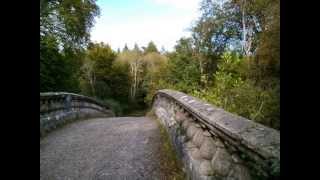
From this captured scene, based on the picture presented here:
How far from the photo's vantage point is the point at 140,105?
152ft

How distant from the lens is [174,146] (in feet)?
21.6

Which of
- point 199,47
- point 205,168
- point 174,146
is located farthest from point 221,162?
point 199,47

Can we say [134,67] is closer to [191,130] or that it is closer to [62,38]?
[62,38]

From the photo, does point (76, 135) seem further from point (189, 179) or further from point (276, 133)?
point (276, 133)

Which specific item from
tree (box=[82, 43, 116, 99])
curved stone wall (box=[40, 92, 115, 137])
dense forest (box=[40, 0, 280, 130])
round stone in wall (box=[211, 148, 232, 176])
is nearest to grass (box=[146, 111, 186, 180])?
round stone in wall (box=[211, 148, 232, 176])

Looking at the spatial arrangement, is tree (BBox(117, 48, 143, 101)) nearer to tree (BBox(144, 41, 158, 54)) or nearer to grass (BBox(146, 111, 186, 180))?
tree (BBox(144, 41, 158, 54))

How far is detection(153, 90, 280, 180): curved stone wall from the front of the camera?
2.47 meters

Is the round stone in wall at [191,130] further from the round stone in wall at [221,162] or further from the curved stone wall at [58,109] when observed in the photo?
the curved stone wall at [58,109]

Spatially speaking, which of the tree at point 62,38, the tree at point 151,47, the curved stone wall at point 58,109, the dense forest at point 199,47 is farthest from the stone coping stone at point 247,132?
the tree at point 151,47

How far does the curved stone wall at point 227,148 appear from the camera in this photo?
8.09ft

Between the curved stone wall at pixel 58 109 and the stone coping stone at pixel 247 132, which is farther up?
the stone coping stone at pixel 247 132

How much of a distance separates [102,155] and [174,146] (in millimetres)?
1354
